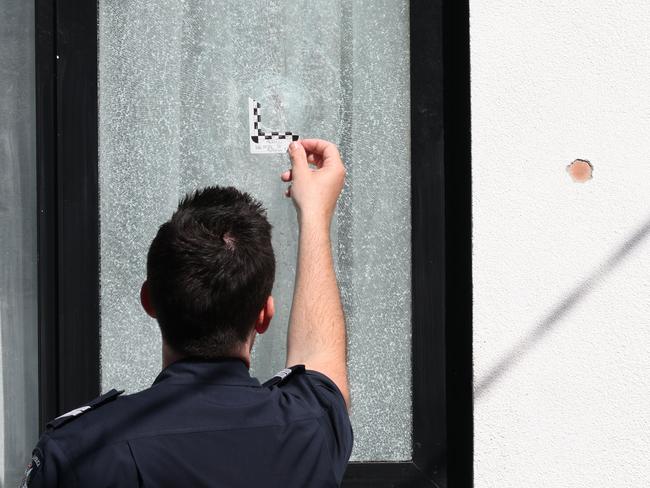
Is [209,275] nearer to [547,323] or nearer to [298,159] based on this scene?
[298,159]

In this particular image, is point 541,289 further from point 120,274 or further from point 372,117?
point 120,274

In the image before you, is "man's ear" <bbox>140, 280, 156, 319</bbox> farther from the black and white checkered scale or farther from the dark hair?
the black and white checkered scale

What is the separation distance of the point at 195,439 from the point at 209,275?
294 mm

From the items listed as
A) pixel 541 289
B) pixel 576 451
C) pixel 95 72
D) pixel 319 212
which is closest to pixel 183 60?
pixel 95 72

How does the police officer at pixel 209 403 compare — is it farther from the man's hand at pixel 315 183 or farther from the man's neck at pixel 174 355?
the man's hand at pixel 315 183

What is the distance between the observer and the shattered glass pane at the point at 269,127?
2.48 m

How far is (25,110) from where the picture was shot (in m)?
2.47

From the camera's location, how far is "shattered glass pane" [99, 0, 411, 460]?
8.14ft

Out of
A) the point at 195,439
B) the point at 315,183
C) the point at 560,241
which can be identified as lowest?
the point at 195,439

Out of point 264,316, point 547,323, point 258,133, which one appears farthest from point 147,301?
point 547,323

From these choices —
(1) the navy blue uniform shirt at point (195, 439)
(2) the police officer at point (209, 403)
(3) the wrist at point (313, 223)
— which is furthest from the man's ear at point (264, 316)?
(3) the wrist at point (313, 223)

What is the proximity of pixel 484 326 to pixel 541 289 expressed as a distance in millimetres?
197

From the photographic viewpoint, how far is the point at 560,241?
239 cm

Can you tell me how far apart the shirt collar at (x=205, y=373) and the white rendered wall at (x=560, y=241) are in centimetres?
102
